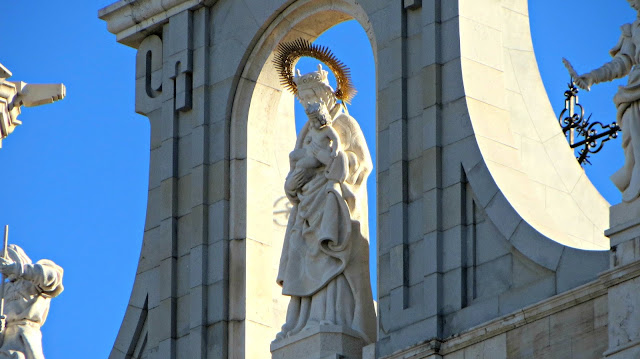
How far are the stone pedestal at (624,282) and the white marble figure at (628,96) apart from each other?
21 centimetres

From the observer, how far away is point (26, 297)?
25.6 metres

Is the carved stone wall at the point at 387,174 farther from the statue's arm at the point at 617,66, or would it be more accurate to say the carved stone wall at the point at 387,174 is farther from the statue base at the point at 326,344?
the statue's arm at the point at 617,66

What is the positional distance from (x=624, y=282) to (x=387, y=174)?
12.8 ft

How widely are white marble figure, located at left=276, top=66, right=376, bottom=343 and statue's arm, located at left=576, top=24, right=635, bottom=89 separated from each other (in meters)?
3.71

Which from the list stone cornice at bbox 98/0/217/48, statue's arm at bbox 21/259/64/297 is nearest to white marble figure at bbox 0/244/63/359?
statue's arm at bbox 21/259/64/297

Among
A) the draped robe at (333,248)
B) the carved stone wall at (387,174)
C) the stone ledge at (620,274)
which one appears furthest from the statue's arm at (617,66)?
the draped robe at (333,248)

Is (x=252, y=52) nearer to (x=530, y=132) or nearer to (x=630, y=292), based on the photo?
(x=530, y=132)

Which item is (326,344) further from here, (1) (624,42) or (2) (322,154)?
(1) (624,42)

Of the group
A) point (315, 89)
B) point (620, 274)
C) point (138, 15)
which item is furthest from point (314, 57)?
point (620, 274)

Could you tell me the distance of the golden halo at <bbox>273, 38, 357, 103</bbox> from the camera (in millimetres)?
23766

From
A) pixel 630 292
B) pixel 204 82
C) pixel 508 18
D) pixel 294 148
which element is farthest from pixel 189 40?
pixel 630 292

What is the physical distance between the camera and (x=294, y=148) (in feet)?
78.8

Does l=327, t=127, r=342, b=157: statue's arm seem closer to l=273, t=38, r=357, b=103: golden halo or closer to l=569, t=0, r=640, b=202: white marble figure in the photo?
l=273, t=38, r=357, b=103: golden halo

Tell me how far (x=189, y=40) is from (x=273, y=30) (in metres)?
1.22
